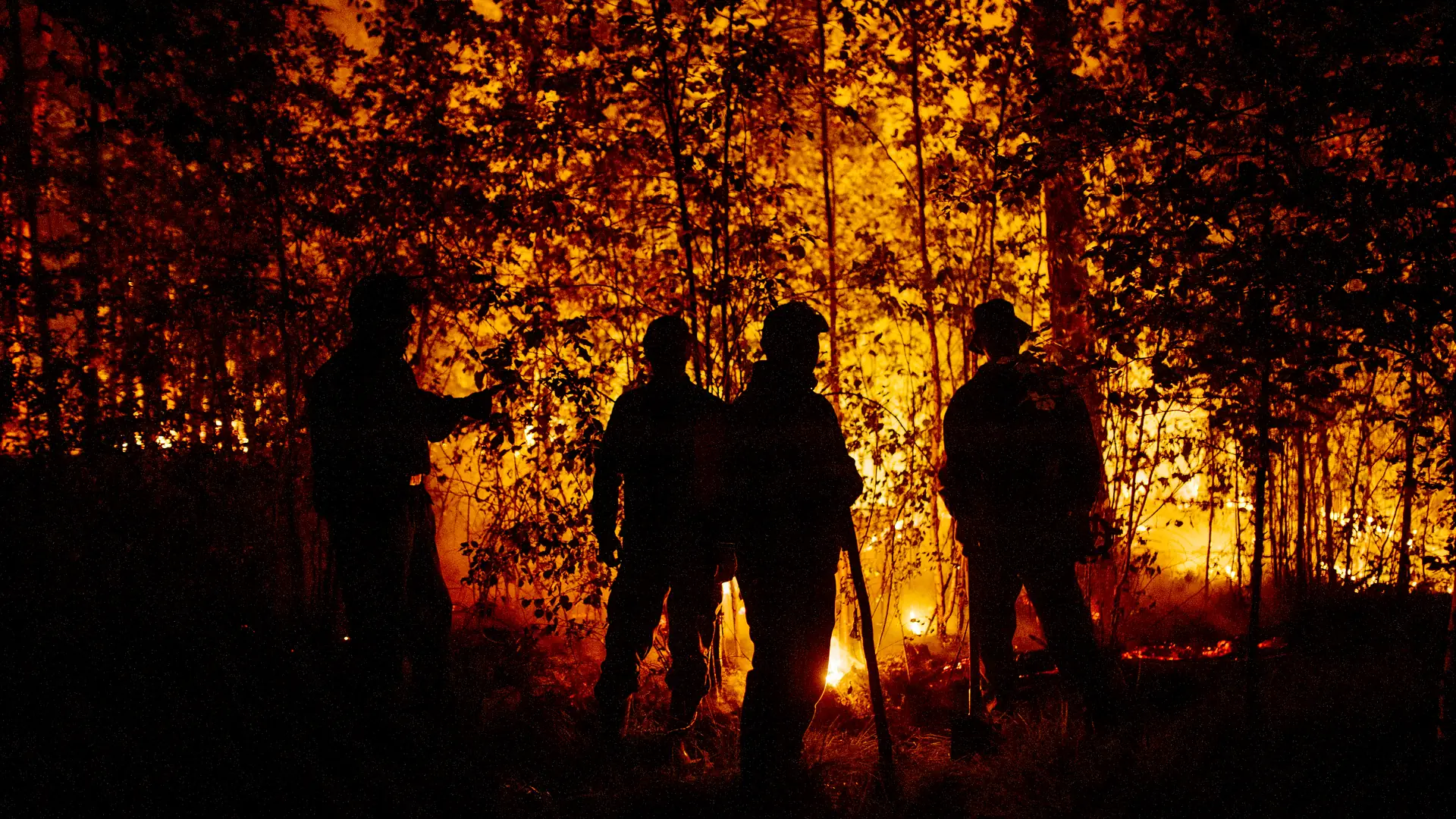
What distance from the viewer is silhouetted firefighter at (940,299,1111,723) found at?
3.97 m

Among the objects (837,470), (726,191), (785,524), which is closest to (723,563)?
(785,524)

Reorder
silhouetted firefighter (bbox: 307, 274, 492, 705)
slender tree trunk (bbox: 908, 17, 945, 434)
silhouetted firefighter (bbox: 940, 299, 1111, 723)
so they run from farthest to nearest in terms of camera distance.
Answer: slender tree trunk (bbox: 908, 17, 945, 434), silhouetted firefighter (bbox: 940, 299, 1111, 723), silhouetted firefighter (bbox: 307, 274, 492, 705)

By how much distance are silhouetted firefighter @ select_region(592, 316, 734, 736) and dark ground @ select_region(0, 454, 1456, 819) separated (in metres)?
0.35

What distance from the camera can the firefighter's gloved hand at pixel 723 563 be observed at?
421 cm

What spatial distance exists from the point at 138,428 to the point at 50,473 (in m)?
0.94

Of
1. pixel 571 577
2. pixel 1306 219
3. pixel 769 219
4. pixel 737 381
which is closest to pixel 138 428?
pixel 571 577

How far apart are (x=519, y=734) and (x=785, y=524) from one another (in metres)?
2.09

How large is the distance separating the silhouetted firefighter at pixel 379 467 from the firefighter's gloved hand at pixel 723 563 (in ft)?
4.36

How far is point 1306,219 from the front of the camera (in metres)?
2.98

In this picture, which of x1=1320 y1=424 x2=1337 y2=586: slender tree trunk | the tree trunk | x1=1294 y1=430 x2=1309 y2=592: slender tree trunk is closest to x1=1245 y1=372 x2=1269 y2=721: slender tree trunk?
the tree trunk

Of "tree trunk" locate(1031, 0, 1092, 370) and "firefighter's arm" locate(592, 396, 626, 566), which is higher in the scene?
"tree trunk" locate(1031, 0, 1092, 370)

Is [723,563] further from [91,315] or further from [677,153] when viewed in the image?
[91,315]

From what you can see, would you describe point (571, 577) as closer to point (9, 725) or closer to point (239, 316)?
point (239, 316)

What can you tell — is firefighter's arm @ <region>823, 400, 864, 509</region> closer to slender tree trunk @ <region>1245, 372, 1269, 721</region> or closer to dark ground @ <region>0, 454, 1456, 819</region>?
dark ground @ <region>0, 454, 1456, 819</region>
